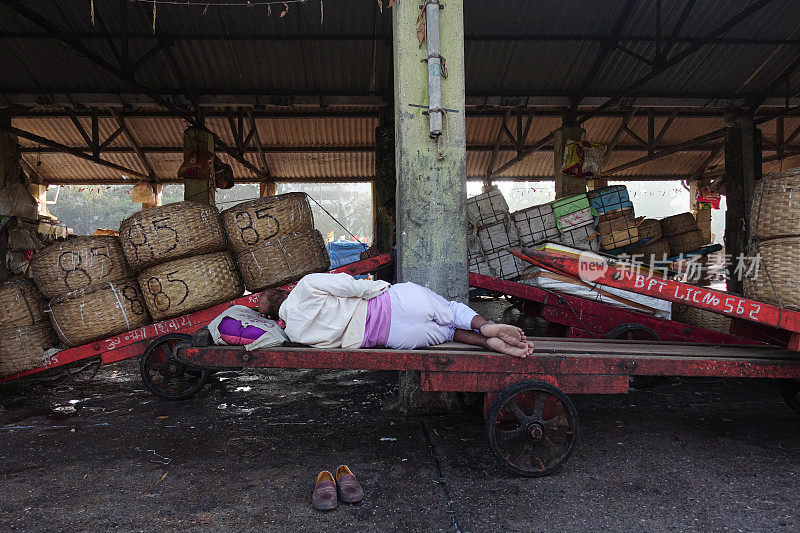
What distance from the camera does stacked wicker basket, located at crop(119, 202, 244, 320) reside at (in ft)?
14.7

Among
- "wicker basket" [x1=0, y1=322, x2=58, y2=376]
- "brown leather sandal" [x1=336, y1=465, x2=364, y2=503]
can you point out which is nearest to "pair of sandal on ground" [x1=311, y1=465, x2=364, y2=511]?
"brown leather sandal" [x1=336, y1=465, x2=364, y2=503]

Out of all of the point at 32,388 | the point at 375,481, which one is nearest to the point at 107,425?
the point at 32,388

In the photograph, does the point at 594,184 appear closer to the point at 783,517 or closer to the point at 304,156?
the point at 304,156

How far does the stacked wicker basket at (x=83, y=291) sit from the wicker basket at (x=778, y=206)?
526 cm

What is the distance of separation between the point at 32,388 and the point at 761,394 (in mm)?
7445

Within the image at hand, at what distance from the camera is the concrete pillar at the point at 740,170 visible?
10.6 meters

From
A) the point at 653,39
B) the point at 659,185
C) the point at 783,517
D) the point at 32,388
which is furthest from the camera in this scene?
the point at 659,185

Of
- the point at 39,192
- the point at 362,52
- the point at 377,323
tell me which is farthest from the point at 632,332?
the point at 39,192

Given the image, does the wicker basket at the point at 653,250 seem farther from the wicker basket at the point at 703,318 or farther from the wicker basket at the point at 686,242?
the wicker basket at the point at 703,318

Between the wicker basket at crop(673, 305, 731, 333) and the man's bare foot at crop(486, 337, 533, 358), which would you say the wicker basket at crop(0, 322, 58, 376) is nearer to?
the man's bare foot at crop(486, 337, 533, 358)

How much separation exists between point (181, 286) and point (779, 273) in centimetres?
475

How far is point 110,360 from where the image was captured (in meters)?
4.54

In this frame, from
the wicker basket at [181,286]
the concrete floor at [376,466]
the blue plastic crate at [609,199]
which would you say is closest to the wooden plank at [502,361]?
the concrete floor at [376,466]

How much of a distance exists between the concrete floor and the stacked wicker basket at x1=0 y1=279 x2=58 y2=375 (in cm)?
48
